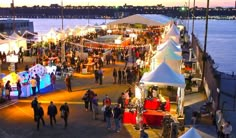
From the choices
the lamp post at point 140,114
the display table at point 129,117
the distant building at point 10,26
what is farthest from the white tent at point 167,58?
the distant building at point 10,26

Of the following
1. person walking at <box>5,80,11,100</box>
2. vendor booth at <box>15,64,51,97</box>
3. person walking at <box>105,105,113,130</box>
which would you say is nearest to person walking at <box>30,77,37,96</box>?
vendor booth at <box>15,64,51,97</box>

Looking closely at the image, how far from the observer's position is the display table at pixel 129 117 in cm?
1527

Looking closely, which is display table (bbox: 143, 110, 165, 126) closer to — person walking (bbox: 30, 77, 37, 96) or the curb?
the curb

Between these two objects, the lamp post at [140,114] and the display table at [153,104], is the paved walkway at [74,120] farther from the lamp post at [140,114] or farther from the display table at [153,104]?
the display table at [153,104]

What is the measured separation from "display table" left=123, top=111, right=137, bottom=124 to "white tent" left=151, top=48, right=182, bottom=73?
6.85 metres

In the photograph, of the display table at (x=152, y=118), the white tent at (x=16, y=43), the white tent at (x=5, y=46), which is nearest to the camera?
the display table at (x=152, y=118)

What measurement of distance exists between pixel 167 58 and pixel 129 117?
753cm

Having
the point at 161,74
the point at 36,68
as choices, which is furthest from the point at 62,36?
the point at 161,74

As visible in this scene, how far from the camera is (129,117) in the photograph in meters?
15.3

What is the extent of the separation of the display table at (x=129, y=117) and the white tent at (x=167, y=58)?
6.85 metres

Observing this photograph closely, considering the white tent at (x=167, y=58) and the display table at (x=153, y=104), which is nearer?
the display table at (x=153, y=104)

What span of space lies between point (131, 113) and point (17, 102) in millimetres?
6498

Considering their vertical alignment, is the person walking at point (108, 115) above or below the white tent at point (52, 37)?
below

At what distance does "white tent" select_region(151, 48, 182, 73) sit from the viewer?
21906 millimetres
